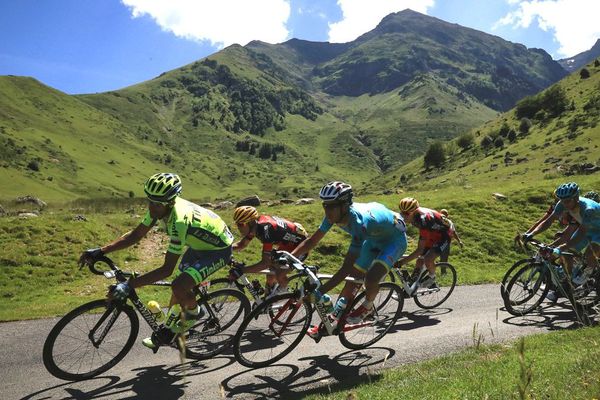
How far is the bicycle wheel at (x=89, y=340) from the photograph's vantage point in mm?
7191

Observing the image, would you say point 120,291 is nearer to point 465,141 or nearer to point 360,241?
point 360,241

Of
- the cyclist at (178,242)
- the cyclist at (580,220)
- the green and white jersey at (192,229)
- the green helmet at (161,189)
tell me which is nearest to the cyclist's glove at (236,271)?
the cyclist at (178,242)

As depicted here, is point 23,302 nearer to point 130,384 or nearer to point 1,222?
point 1,222

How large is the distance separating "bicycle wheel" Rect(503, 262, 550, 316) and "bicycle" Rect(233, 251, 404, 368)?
388cm

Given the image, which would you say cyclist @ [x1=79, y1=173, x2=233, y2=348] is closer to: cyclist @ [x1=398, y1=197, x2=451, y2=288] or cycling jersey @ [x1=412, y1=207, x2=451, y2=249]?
cyclist @ [x1=398, y1=197, x2=451, y2=288]

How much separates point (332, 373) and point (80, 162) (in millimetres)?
174007

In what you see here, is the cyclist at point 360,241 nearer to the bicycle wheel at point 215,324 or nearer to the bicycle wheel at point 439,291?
the bicycle wheel at point 215,324

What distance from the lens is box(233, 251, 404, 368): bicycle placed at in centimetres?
780

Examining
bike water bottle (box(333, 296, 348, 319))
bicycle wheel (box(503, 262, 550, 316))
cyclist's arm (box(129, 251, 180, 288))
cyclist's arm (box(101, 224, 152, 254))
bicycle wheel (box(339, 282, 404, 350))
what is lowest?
bicycle wheel (box(503, 262, 550, 316))

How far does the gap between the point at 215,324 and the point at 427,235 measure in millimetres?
6551

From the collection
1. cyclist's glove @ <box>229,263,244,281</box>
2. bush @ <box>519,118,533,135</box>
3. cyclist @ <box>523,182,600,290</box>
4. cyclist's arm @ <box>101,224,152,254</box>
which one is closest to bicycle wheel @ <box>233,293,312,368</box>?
cyclist's glove @ <box>229,263,244,281</box>

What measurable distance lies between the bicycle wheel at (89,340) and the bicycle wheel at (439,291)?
24.1 feet

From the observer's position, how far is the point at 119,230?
69.2 ft

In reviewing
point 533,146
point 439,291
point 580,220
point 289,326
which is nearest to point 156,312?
point 289,326
